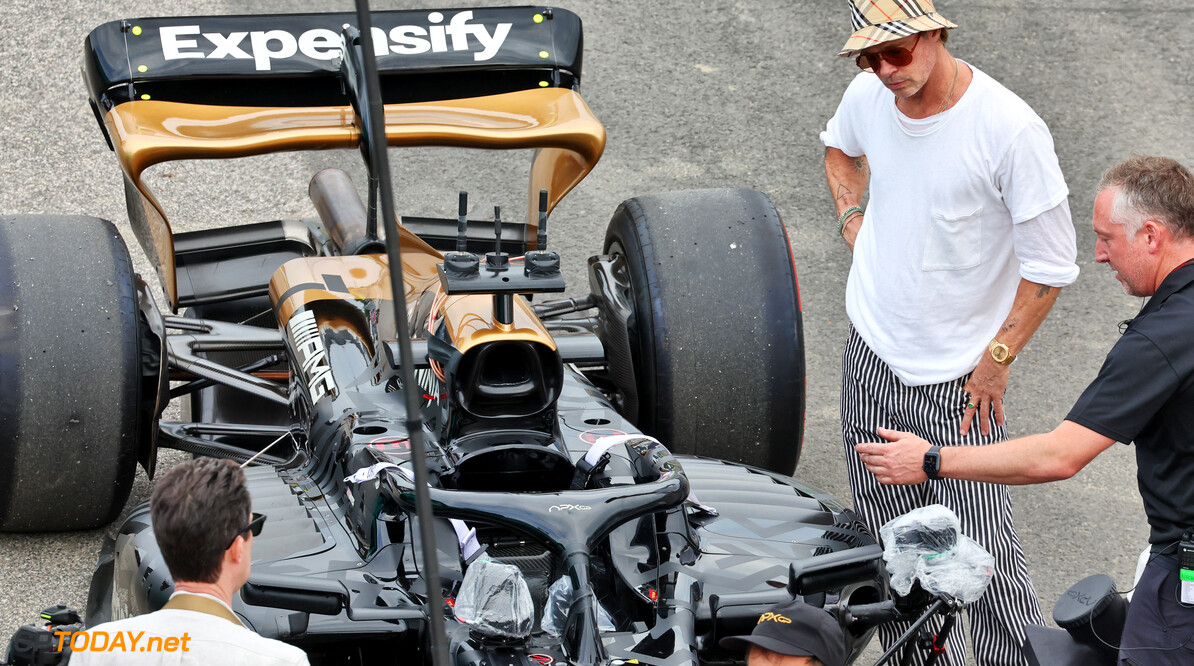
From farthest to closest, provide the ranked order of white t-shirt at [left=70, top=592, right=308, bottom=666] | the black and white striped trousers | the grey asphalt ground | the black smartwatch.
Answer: the grey asphalt ground → the black and white striped trousers → the black smartwatch → white t-shirt at [left=70, top=592, right=308, bottom=666]

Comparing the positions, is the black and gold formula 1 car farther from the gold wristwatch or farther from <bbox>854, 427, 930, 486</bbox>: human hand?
the gold wristwatch

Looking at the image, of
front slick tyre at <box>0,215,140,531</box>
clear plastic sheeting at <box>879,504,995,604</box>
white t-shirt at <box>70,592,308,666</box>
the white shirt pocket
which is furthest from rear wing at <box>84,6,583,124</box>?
white t-shirt at <box>70,592,308,666</box>

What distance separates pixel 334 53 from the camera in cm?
498

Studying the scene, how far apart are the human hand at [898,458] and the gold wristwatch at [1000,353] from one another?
39cm

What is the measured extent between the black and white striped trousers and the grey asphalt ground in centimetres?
152

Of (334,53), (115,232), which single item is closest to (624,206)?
(334,53)

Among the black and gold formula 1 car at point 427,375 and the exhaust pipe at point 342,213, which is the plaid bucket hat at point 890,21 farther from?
the exhaust pipe at point 342,213

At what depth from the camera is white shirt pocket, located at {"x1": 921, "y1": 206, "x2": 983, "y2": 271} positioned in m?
3.71

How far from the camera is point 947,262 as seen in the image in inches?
148

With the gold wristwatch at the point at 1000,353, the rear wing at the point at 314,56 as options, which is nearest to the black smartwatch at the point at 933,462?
the gold wristwatch at the point at 1000,353

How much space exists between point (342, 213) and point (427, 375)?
188cm

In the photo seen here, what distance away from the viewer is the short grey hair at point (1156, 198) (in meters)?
2.92

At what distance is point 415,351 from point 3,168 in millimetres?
5025

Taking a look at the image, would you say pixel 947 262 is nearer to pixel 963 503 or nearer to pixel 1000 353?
pixel 1000 353
